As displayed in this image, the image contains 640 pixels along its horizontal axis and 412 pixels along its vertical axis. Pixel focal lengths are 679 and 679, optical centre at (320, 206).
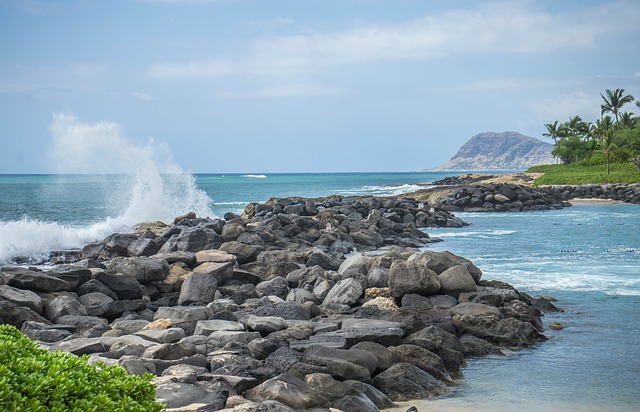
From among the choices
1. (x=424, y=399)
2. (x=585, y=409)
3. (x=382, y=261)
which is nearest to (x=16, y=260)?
(x=382, y=261)

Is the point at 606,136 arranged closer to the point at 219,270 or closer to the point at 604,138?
the point at 604,138

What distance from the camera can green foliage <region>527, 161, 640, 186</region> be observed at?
63938 mm

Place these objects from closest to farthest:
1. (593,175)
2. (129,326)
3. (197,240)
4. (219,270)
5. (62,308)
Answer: (129,326) < (62,308) < (219,270) < (197,240) < (593,175)

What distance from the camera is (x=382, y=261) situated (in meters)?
14.7

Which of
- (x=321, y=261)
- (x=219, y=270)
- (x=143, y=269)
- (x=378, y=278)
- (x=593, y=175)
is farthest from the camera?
(x=593, y=175)

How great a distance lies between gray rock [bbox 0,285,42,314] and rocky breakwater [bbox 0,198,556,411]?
2 cm

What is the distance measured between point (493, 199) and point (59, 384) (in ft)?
153

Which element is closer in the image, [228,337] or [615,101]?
[228,337]

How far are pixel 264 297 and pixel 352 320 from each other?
7.89ft

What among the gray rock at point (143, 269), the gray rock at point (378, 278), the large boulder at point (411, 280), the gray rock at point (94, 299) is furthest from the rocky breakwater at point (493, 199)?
the gray rock at point (94, 299)

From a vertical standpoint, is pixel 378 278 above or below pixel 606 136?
below

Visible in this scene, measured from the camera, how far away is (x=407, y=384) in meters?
8.52

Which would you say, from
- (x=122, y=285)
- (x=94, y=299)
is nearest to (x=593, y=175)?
(x=122, y=285)

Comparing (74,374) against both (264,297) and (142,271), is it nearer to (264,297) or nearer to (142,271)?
(264,297)
